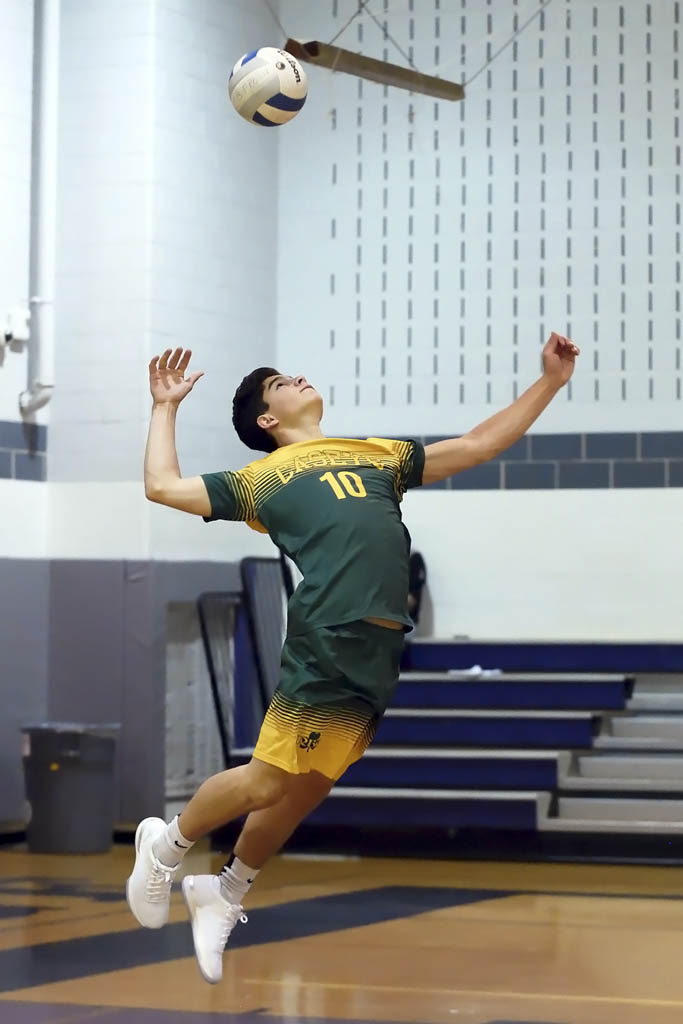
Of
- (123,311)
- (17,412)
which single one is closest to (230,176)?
(123,311)

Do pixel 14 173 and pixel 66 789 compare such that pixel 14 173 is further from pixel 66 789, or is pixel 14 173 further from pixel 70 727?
pixel 66 789

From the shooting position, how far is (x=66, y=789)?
8.67 metres

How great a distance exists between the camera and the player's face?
15.8 feet

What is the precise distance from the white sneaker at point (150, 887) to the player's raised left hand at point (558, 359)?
1.71 metres

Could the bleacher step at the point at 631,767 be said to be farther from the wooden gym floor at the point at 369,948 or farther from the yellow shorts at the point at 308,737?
the yellow shorts at the point at 308,737

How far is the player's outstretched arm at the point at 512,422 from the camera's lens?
477cm

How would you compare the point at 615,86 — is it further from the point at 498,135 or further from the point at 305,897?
the point at 305,897

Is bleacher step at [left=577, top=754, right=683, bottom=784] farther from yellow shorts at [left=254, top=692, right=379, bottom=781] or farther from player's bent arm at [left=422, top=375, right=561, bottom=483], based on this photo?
yellow shorts at [left=254, top=692, right=379, bottom=781]

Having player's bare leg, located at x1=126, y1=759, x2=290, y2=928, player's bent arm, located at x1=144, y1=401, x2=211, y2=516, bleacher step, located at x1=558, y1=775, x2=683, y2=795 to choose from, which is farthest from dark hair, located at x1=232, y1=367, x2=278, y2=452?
bleacher step, located at x1=558, y1=775, x2=683, y2=795

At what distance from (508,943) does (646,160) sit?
18.7ft

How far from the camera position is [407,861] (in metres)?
8.34

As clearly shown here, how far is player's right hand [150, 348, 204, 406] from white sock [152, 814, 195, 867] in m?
1.20

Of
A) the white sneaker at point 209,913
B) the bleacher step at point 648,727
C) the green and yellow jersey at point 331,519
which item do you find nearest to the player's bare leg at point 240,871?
the white sneaker at point 209,913

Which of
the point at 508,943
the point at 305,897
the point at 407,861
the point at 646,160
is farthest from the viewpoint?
the point at 646,160
